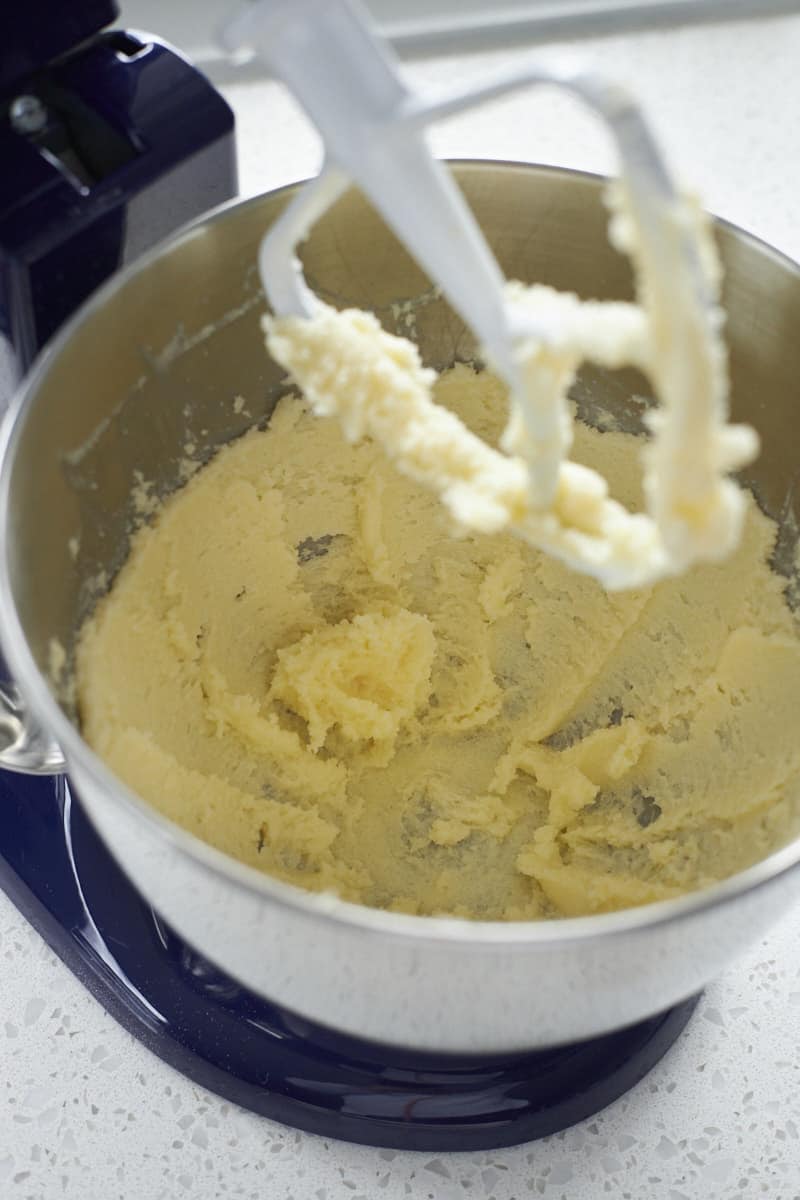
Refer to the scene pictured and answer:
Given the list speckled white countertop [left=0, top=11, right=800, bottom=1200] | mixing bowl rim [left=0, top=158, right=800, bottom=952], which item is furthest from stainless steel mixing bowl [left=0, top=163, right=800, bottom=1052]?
speckled white countertop [left=0, top=11, right=800, bottom=1200]

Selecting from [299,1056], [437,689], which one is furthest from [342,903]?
[437,689]

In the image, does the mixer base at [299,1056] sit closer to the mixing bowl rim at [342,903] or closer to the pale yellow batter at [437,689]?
the pale yellow batter at [437,689]

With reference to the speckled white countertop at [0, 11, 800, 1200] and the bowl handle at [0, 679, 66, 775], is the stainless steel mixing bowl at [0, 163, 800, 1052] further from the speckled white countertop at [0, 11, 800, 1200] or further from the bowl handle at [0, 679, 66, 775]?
the speckled white countertop at [0, 11, 800, 1200]

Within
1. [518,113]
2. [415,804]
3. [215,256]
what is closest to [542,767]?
[415,804]

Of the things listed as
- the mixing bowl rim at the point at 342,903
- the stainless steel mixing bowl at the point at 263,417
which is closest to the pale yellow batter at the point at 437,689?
the stainless steel mixing bowl at the point at 263,417

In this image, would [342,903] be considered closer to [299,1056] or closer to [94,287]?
[299,1056]
